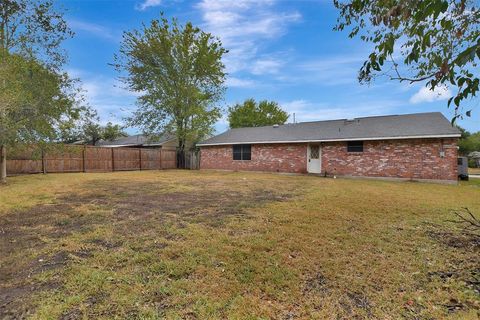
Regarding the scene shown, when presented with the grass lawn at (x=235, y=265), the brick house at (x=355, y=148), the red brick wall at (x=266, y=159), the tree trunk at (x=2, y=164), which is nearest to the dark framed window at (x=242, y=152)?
the brick house at (x=355, y=148)

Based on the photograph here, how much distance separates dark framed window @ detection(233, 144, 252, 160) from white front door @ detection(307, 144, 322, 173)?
4341 millimetres

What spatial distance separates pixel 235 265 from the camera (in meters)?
3.18

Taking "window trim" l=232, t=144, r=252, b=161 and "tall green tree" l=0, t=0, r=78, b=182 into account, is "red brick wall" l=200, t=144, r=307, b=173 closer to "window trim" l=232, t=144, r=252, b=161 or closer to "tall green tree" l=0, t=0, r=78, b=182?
"window trim" l=232, t=144, r=252, b=161

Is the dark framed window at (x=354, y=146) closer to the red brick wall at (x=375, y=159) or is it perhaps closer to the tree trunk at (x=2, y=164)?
the red brick wall at (x=375, y=159)

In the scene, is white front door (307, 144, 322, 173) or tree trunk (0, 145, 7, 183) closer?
tree trunk (0, 145, 7, 183)

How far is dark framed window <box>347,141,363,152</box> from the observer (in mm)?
14816

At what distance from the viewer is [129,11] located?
9.28m

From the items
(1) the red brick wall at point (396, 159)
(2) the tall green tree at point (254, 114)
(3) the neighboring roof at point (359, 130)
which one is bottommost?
(1) the red brick wall at point (396, 159)

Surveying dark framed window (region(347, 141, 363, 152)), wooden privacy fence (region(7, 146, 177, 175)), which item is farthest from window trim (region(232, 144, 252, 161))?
wooden privacy fence (region(7, 146, 177, 175))

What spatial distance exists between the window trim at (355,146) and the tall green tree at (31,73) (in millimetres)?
14267

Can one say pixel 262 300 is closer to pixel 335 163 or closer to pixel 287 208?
pixel 287 208

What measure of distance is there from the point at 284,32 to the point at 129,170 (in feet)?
50.7

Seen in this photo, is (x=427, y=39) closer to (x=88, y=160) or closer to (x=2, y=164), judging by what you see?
(x=2, y=164)

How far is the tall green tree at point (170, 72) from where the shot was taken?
22.2m
